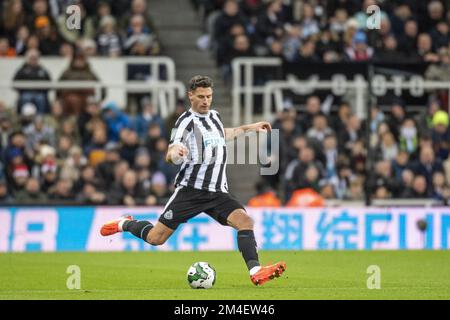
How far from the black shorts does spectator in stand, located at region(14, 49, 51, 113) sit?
8.68 m

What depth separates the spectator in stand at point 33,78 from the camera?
21500mm

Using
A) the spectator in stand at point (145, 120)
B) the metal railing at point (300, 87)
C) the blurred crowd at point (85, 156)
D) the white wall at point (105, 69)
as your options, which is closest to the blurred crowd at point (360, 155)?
the metal railing at point (300, 87)

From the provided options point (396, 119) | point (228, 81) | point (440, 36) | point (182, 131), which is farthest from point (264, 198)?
point (182, 131)

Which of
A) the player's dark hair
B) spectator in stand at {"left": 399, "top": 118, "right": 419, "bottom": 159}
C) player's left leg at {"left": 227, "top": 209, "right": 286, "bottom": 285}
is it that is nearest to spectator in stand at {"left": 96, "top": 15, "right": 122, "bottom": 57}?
spectator in stand at {"left": 399, "top": 118, "right": 419, "bottom": 159}

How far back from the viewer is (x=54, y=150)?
21.0m

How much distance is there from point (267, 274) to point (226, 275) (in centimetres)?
231

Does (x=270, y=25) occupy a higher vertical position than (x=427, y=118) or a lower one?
higher

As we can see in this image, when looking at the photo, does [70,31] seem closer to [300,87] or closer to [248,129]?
[300,87]

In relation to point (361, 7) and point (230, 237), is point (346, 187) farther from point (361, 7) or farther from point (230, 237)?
point (361, 7)

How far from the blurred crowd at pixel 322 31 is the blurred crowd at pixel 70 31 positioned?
4.61 feet

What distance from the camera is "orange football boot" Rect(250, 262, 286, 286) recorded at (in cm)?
1245

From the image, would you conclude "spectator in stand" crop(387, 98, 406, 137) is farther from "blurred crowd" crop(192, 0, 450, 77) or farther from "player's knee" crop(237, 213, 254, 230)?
"player's knee" crop(237, 213, 254, 230)

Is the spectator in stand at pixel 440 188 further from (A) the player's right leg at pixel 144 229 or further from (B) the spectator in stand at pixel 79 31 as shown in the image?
(A) the player's right leg at pixel 144 229

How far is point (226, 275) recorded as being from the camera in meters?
14.9
